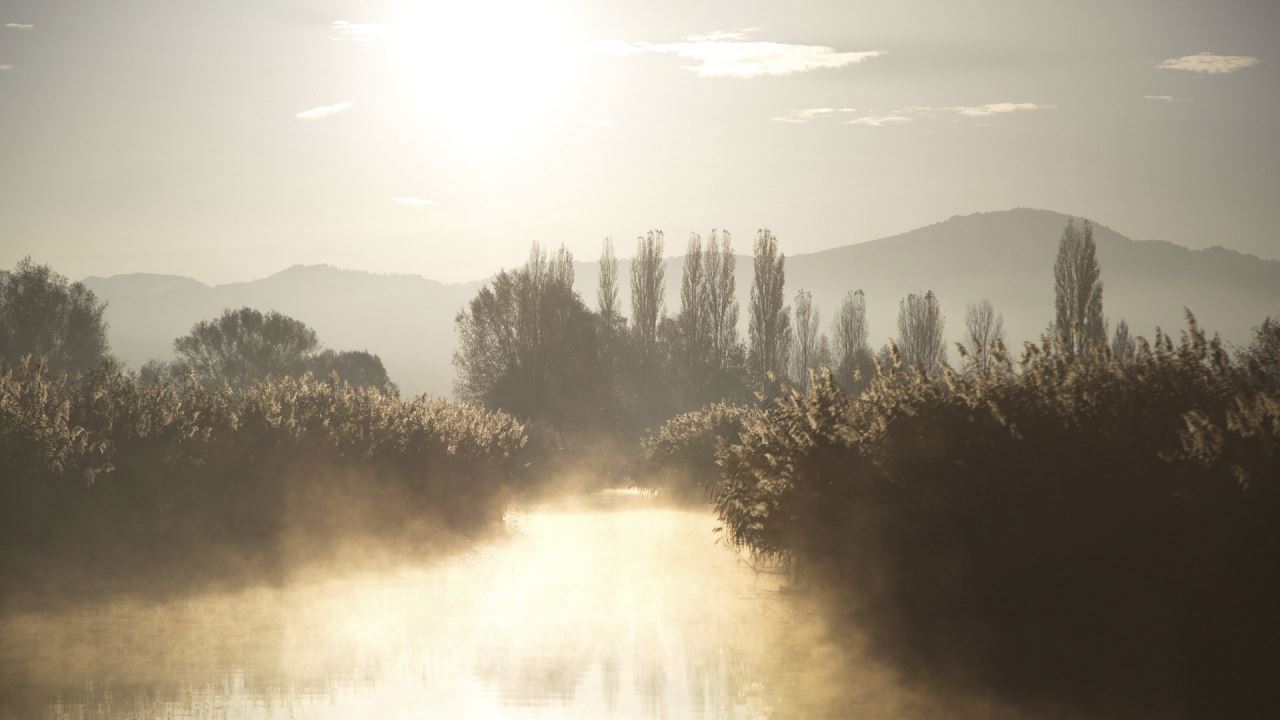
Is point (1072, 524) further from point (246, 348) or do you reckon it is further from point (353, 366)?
point (353, 366)

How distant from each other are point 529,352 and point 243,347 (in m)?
32.4

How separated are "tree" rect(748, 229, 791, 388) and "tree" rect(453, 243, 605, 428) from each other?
59.5 ft

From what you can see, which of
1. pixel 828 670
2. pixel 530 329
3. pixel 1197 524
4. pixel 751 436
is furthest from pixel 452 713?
pixel 530 329

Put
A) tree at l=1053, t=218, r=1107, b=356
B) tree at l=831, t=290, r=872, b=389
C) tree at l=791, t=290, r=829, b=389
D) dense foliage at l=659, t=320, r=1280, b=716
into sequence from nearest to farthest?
1. dense foliage at l=659, t=320, r=1280, b=716
2. tree at l=1053, t=218, r=1107, b=356
3. tree at l=831, t=290, r=872, b=389
4. tree at l=791, t=290, r=829, b=389

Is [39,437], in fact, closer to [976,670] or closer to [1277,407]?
[976,670]

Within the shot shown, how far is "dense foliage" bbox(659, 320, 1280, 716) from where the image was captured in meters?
8.31

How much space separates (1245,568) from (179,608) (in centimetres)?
1037

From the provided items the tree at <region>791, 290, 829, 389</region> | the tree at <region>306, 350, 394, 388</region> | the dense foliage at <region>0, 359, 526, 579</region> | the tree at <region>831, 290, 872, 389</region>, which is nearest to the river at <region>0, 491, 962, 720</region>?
the dense foliage at <region>0, 359, 526, 579</region>

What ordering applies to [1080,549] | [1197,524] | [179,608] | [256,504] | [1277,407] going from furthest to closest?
[256,504], [179,608], [1080,549], [1197,524], [1277,407]

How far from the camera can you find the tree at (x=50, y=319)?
74.3 metres

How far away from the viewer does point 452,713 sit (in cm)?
881

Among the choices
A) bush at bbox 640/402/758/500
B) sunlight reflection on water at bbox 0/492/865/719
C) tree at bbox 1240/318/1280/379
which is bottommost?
sunlight reflection on water at bbox 0/492/865/719

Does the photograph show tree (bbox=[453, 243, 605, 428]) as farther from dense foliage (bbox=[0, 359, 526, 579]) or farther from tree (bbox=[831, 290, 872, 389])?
dense foliage (bbox=[0, 359, 526, 579])

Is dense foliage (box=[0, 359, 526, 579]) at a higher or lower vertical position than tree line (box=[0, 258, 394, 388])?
lower
